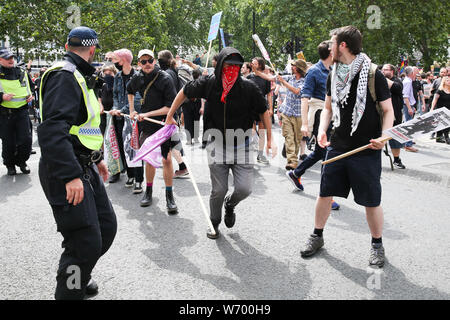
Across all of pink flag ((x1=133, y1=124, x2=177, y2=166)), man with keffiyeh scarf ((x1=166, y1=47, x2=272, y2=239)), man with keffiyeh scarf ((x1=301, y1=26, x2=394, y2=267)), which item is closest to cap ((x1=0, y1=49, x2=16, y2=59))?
pink flag ((x1=133, y1=124, x2=177, y2=166))

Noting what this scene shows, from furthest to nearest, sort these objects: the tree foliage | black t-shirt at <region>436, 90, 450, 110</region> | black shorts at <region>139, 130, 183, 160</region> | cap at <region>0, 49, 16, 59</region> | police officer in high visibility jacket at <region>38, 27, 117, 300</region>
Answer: the tree foliage < black t-shirt at <region>436, 90, 450, 110</region> < cap at <region>0, 49, 16, 59</region> < black shorts at <region>139, 130, 183, 160</region> < police officer in high visibility jacket at <region>38, 27, 117, 300</region>

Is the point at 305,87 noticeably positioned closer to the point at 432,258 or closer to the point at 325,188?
the point at 325,188

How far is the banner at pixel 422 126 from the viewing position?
3.31 m

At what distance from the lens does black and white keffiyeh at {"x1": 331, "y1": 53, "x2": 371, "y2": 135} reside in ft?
11.2

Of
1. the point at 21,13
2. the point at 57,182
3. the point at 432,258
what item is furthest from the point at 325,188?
the point at 21,13

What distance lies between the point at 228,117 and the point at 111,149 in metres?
3.18

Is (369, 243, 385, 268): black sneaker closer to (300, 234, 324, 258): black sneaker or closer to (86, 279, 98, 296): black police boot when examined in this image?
(300, 234, 324, 258): black sneaker

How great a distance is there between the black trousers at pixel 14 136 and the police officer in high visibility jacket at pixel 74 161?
17.3 feet

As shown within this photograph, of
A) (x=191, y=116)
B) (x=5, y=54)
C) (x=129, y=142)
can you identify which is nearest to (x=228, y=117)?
(x=129, y=142)

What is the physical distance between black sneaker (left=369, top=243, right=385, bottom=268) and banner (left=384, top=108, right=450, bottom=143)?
0.96 m

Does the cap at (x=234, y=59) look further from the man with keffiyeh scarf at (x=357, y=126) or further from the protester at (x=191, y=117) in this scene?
the protester at (x=191, y=117)

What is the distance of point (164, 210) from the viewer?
210 inches

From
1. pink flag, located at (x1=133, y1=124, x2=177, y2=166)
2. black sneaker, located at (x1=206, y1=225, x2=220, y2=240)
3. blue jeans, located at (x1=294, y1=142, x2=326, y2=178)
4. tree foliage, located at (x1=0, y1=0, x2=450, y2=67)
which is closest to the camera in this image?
black sneaker, located at (x1=206, y1=225, x2=220, y2=240)

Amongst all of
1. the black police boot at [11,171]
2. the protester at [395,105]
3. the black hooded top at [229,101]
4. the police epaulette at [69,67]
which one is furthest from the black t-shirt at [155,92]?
the protester at [395,105]
